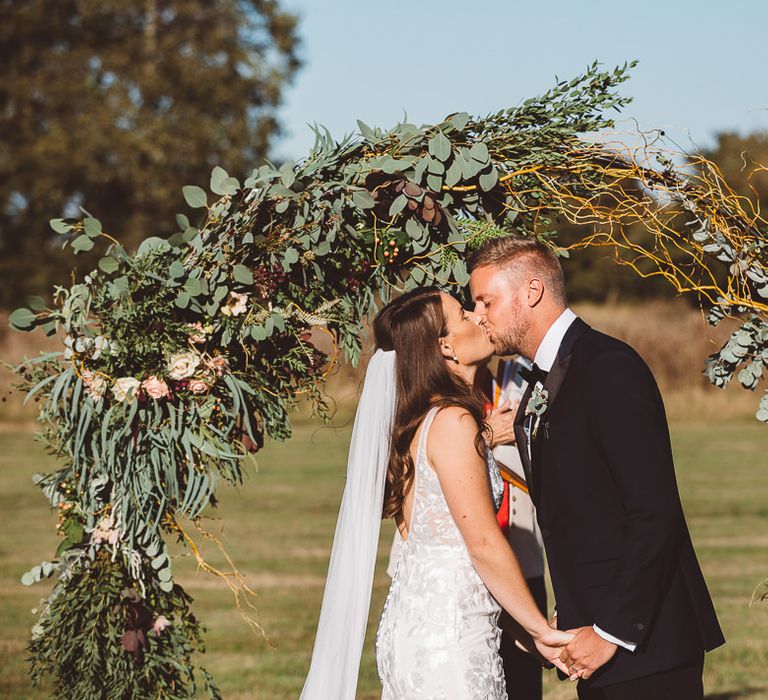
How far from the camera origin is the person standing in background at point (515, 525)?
522 centimetres

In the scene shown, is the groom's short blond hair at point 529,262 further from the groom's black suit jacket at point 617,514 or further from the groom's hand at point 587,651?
the groom's hand at point 587,651

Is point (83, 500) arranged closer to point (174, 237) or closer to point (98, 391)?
point (98, 391)

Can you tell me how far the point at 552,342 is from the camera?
3963 mm

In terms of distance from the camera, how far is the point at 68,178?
29141 millimetres

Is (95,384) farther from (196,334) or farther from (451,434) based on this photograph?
(451,434)

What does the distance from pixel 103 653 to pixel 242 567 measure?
7346 mm

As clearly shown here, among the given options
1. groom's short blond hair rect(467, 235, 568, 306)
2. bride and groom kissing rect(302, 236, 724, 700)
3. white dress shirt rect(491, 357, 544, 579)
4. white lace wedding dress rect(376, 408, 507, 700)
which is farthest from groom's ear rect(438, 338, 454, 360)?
white dress shirt rect(491, 357, 544, 579)

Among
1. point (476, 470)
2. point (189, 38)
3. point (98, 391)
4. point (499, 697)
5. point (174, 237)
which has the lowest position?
point (499, 697)

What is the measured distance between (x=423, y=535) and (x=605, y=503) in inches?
33.1

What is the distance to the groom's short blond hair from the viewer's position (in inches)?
157

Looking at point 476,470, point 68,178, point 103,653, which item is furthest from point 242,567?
point 68,178

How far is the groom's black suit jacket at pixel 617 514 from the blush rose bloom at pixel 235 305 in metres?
1.46

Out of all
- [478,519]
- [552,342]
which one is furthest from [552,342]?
[478,519]

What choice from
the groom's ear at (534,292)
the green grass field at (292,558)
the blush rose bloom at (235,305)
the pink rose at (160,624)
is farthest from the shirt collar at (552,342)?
the pink rose at (160,624)
